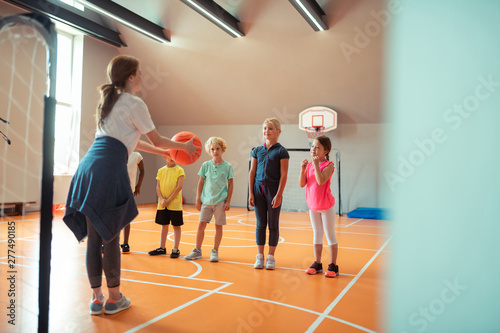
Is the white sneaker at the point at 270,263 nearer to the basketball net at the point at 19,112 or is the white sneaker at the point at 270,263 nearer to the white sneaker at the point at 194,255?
the white sneaker at the point at 194,255

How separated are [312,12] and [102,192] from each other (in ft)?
18.2

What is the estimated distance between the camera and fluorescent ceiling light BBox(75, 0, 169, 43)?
274 inches

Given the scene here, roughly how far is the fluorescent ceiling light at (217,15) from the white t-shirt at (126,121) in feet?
15.4

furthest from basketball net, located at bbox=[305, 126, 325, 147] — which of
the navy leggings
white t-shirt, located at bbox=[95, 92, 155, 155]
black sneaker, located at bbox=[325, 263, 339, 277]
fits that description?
white t-shirt, located at bbox=[95, 92, 155, 155]

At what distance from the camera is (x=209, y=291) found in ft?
10.2

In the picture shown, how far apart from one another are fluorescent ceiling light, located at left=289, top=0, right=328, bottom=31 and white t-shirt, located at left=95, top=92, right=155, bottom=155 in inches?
187

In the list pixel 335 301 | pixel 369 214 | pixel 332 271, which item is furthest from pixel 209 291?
pixel 369 214

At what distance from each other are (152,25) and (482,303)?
27.7 feet

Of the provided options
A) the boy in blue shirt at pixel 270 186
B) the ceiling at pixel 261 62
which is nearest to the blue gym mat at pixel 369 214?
the ceiling at pixel 261 62

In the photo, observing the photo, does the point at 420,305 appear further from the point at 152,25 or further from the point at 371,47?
the point at 152,25

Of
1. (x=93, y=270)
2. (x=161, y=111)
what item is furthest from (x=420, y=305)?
(x=161, y=111)

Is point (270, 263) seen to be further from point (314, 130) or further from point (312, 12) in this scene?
point (314, 130)

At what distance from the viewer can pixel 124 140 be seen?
7.96 feet

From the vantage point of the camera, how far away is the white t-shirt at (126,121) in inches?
94.3
